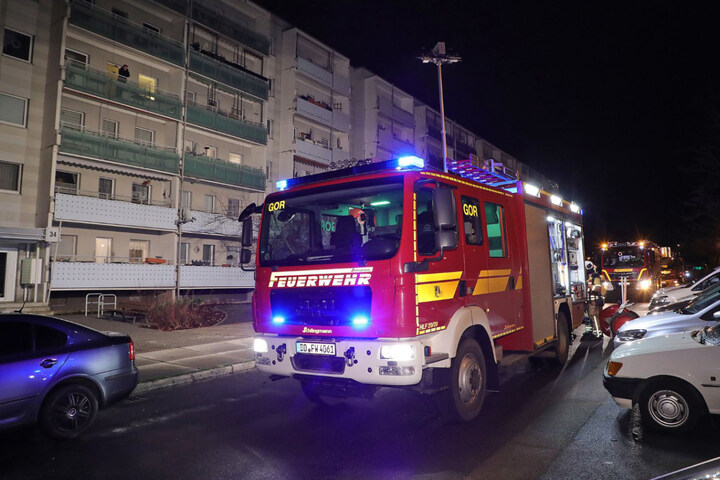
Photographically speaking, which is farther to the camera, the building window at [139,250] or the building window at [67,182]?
the building window at [139,250]

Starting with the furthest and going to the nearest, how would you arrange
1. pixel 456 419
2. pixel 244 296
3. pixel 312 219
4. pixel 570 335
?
pixel 244 296
pixel 570 335
pixel 312 219
pixel 456 419

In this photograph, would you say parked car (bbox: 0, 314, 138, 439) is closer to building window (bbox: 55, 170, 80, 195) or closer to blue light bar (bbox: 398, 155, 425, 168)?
blue light bar (bbox: 398, 155, 425, 168)

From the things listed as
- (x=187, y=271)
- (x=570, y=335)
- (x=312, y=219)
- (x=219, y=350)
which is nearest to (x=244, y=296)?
(x=187, y=271)

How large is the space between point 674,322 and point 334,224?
5.20 meters

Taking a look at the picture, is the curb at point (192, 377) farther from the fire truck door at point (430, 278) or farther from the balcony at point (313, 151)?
the balcony at point (313, 151)

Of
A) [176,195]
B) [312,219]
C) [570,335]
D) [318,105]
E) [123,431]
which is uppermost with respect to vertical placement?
[318,105]

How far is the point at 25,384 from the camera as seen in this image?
4.79m

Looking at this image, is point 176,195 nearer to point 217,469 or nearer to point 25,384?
point 25,384

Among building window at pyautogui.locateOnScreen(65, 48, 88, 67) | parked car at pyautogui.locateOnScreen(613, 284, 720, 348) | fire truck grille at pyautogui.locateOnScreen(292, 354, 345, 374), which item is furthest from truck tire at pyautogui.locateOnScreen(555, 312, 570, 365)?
building window at pyautogui.locateOnScreen(65, 48, 88, 67)

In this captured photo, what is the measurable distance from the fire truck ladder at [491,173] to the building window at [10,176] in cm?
1916

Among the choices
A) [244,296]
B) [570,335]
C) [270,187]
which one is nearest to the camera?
[570,335]

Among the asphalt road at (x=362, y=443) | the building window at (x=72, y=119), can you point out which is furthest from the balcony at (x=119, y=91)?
the asphalt road at (x=362, y=443)

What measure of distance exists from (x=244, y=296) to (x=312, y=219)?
22.4 m

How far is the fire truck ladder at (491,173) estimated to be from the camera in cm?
720
